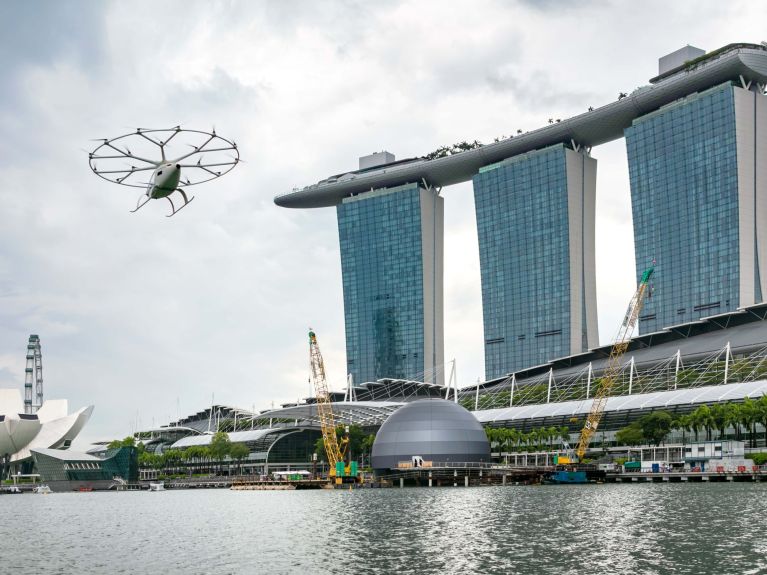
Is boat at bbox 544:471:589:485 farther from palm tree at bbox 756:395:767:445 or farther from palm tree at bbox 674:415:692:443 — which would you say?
palm tree at bbox 756:395:767:445

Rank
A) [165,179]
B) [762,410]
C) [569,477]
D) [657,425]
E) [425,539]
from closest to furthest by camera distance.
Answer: [165,179] < [425,539] < [762,410] < [569,477] < [657,425]

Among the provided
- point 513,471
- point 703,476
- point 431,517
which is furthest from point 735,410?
point 431,517

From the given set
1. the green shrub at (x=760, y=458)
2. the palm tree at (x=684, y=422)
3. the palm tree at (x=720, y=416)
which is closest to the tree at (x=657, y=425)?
the palm tree at (x=684, y=422)

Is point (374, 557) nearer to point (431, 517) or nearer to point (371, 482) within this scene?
→ point (431, 517)

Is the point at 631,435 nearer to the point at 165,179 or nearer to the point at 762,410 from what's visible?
the point at 762,410

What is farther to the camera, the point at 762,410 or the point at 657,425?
the point at 657,425

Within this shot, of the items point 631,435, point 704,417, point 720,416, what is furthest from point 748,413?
point 631,435

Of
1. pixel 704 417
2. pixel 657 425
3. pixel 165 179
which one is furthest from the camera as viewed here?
pixel 657 425
